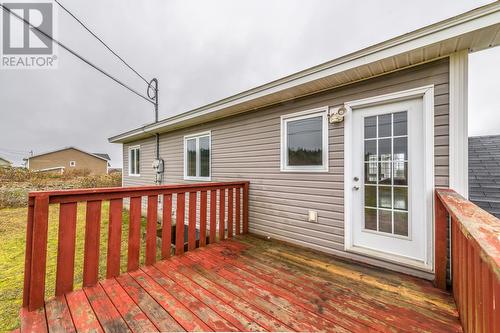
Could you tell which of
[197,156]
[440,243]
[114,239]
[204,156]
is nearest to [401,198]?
[440,243]

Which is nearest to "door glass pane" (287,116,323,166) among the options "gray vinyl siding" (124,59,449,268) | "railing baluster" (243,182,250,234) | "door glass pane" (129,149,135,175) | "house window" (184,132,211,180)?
"gray vinyl siding" (124,59,449,268)

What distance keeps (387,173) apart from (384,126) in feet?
1.89

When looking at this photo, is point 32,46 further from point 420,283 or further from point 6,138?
point 6,138

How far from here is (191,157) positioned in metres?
5.27

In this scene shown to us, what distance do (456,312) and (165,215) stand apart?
291cm

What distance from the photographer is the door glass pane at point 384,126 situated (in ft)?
7.92

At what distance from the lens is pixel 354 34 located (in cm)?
589

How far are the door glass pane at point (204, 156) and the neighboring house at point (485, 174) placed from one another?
4.64 metres

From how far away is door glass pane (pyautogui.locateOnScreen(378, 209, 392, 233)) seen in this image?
7.88 feet

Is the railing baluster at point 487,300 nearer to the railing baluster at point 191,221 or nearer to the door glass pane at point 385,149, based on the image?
the door glass pane at point 385,149

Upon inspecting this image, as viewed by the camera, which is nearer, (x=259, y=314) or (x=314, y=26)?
(x=259, y=314)

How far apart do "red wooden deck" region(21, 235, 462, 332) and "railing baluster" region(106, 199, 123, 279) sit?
10 cm

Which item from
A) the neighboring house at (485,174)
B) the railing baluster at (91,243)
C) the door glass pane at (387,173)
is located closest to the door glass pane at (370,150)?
the door glass pane at (387,173)

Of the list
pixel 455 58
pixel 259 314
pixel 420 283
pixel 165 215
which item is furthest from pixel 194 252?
pixel 455 58
